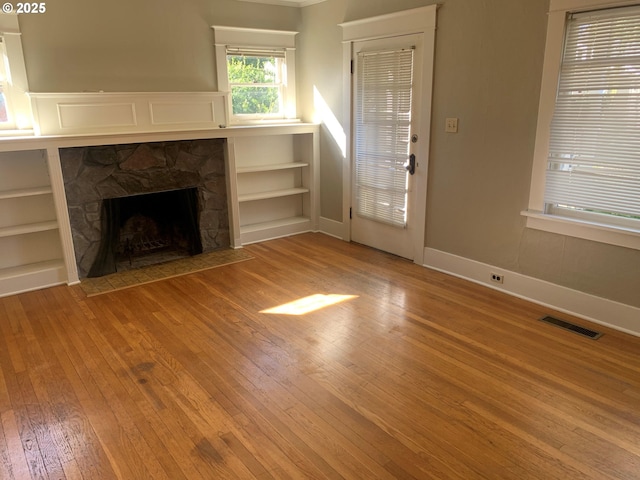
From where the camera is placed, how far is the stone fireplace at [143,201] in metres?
4.21

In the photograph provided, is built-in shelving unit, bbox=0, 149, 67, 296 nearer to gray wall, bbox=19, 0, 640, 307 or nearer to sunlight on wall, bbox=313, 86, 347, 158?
gray wall, bbox=19, 0, 640, 307

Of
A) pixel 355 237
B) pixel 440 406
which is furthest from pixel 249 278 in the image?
pixel 440 406

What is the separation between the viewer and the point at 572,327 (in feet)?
10.6

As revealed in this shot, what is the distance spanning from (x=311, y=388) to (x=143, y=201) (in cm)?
302

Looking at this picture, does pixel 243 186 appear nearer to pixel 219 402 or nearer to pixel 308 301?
pixel 308 301

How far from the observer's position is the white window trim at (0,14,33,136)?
3795 mm

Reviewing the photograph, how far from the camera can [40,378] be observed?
276 centimetres

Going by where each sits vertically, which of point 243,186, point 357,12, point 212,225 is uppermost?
point 357,12

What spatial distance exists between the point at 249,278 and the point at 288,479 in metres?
2.46

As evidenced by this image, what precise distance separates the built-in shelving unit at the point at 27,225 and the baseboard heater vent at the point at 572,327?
4.05 m

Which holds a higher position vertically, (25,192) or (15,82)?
(15,82)

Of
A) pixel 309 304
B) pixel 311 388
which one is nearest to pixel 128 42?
pixel 309 304

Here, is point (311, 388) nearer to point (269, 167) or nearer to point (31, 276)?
point (31, 276)
